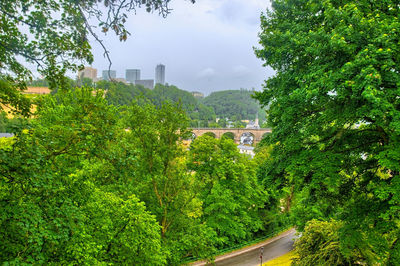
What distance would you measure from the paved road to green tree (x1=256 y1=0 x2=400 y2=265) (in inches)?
420

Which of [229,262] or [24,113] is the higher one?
[24,113]

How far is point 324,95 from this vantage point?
608 centimetres

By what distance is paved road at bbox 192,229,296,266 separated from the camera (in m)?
17.0

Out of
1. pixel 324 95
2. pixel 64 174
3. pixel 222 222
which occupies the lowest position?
pixel 222 222

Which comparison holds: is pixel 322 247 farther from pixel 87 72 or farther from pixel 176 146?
pixel 87 72

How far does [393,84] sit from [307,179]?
3660 mm

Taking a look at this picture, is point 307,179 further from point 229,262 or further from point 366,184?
point 229,262

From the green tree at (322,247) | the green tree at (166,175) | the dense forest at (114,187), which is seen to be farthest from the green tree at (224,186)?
the green tree at (322,247)

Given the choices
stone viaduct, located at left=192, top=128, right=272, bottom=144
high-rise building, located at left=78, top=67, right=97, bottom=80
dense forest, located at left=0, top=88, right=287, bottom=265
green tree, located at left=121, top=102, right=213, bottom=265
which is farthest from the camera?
stone viaduct, located at left=192, top=128, right=272, bottom=144

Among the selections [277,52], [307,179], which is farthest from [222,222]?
[277,52]

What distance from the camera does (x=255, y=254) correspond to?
1861cm

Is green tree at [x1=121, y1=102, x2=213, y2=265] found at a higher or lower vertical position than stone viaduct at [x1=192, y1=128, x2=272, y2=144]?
lower

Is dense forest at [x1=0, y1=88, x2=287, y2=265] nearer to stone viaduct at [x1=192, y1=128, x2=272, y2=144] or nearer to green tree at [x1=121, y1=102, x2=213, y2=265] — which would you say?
green tree at [x1=121, y1=102, x2=213, y2=265]

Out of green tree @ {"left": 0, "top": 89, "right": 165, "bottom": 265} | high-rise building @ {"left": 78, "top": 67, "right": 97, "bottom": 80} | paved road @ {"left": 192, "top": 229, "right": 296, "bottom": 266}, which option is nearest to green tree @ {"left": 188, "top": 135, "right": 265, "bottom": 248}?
paved road @ {"left": 192, "top": 229, "right": 296, "bottom": 266}
